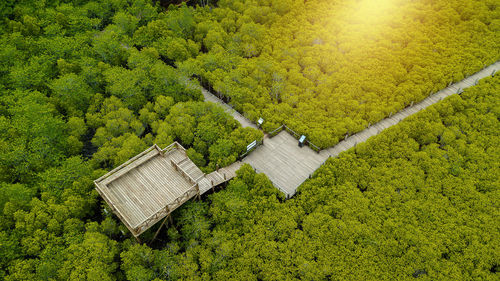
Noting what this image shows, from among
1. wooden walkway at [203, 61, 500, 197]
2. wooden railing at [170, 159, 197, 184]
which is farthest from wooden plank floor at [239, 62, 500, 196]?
wooden railing at [170, 159, 197, 184]

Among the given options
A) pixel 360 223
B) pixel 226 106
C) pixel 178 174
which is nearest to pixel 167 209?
pixel 178 174

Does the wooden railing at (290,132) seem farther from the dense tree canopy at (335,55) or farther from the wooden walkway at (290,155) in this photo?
the dense tree canopy at (335,55)

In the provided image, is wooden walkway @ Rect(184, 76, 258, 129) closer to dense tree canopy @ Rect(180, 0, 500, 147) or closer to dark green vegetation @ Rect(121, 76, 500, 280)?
dense tree canopy @ Rect(180, 0, 500, 147)

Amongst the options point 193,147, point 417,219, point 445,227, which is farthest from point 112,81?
point 445,227

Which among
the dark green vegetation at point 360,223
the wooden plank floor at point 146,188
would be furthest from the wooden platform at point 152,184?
the dark green vegetation at point 360,223

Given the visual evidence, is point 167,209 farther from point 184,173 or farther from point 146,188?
point 184,173

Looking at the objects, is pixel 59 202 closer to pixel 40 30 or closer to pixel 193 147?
pixel 193 147
